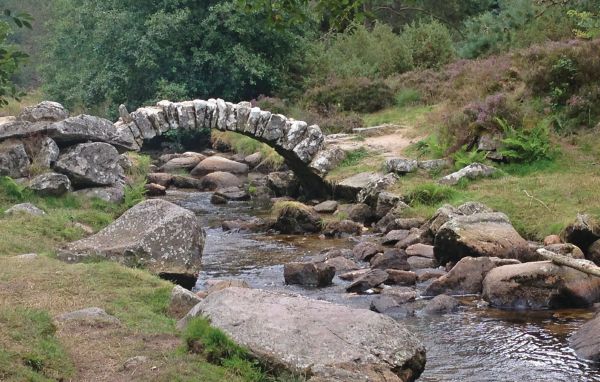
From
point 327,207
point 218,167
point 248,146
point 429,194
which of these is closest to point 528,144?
point 429,194

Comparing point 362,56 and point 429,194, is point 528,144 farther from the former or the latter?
point 362,56

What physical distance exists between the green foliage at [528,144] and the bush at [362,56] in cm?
1434

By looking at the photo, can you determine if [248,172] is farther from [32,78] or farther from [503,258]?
[32,78]

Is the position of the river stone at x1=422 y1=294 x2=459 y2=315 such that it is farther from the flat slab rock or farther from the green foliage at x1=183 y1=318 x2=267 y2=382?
the green foliage at x1=183 y1=318 x2=267 y2=382

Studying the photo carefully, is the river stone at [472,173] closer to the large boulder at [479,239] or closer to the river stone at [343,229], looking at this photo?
the river stone at [343,229]

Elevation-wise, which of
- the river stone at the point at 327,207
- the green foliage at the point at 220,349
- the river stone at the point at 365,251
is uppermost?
the green foliage at the point at 220,349

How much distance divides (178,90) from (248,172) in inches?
235

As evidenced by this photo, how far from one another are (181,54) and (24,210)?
2033cm

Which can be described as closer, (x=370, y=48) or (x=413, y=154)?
(x=413, y=154)

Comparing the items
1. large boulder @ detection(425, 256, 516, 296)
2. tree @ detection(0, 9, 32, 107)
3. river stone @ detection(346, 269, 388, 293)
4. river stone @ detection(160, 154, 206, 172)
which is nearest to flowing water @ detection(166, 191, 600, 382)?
river stone @ detection(346, 269, 388, 293)

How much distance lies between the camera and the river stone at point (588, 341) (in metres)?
9.38

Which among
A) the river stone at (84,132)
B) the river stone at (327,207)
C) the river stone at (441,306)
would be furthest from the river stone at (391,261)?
the river stone at (84,132)

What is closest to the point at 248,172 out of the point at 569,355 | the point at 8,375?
the point at 569,355

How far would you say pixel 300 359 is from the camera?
7523mm
